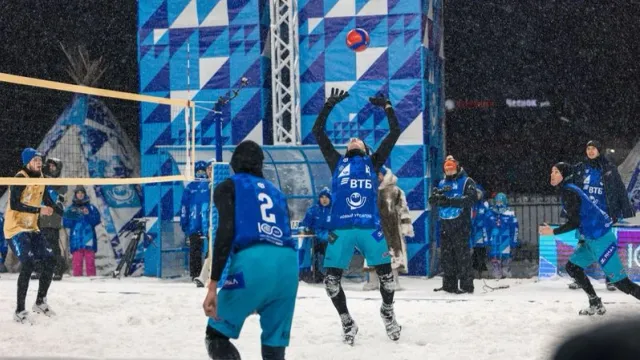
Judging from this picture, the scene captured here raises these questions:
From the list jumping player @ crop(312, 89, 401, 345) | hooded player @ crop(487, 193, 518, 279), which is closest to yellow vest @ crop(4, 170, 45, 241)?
jumping player @ crop(312, 89, 401, 345)

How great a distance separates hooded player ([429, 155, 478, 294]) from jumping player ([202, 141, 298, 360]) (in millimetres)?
7286

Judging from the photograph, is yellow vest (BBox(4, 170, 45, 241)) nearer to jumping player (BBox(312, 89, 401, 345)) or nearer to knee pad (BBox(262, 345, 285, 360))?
jumping player (BBox(312, 89, 401, 345))

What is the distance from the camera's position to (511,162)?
74.4ft

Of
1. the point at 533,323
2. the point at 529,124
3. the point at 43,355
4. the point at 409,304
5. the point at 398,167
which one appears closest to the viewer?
the point at 43,355

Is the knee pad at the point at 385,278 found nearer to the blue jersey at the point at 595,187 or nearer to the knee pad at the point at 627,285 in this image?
the knee pad at the point at 627,285

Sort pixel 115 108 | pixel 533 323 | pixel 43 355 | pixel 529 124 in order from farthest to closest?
1. pixel 529 124
2. pixel 115 108
3. pixel 533 323
4. pixel 43 355

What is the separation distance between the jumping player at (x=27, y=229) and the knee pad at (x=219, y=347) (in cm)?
493

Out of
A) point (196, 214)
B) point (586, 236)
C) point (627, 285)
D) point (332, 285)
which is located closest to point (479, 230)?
point (196, 214)

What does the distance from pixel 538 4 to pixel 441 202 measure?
9.84 m

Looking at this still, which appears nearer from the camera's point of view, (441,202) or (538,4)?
(441,202)

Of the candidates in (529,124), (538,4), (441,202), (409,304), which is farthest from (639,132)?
(409,304)

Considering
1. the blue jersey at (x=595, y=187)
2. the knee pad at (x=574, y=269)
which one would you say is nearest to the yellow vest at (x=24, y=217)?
the knee pad at (x=574, y=269)

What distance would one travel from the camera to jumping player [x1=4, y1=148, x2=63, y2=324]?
29.2ft

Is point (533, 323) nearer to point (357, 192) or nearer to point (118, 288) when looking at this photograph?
point (357, 192)
